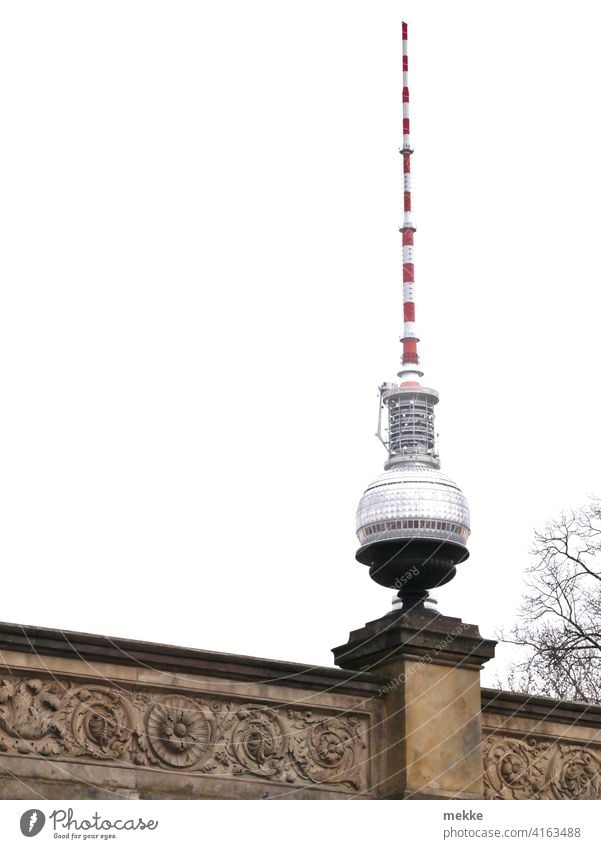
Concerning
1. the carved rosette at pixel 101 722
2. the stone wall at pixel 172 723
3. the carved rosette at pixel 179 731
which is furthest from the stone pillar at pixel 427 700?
the carved rosette at pixel 101 722

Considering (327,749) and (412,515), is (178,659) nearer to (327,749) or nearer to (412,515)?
(327,749)

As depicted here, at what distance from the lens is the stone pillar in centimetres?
1344

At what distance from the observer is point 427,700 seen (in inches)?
536

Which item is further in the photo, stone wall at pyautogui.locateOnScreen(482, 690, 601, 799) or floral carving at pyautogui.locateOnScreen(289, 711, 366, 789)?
stone wall at pyautogui.locateOnScreen(482, 690, 601, 799)

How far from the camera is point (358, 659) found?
1404cm

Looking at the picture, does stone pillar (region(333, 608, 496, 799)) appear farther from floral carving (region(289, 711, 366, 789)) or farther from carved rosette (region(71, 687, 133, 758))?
carved rosette (region(71, 687, 133, 758))

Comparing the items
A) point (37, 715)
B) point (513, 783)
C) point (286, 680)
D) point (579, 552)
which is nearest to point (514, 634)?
point (579, 552)

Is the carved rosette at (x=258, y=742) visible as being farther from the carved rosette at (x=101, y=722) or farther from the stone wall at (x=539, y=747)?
the stone wall at (x=539, y=747)

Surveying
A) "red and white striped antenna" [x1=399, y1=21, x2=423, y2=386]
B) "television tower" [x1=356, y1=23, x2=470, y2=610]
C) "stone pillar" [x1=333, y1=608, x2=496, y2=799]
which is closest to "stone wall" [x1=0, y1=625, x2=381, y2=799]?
"stone pillar" [x1=333, y1=608, x2=496, y2=799]

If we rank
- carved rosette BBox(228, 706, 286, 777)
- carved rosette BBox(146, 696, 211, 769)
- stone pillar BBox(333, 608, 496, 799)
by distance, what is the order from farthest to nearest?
stone pillar BBox(333, 608, 496, 799) → carved rosette BBox(228, 706, 286, 777) → carved rosette BBox(146, 696, 211, 769)

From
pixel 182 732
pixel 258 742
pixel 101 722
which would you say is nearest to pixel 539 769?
pixel 258 742

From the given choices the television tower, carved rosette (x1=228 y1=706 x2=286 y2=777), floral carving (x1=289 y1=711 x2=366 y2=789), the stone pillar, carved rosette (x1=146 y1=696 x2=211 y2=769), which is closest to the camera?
carved rosette (x1=146 y1=696 x2=211 y2=769)
